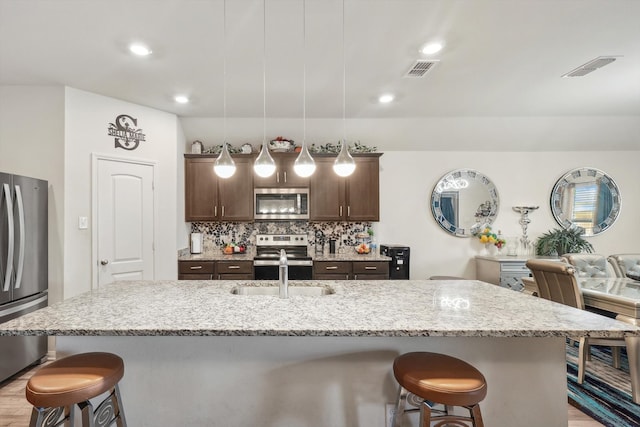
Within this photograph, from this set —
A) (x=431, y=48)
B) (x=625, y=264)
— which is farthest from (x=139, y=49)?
(x=625, y=264)

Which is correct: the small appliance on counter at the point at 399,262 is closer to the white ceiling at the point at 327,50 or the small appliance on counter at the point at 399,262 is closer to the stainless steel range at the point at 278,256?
the stainless steel range at the point at 278,256

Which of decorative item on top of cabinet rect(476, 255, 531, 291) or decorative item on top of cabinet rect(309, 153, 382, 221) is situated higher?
decorative item on top of cabinet rect(309, 153, 382, 221)

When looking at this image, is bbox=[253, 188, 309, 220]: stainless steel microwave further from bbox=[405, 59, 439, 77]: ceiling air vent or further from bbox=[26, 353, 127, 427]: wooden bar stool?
bbox=[26, 353, 127, 427]: wooden bar stool

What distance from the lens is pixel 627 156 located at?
16.3 feet

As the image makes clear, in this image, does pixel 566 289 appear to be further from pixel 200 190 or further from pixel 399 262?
pixel 200 190

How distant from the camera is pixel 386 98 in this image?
12.1 feet

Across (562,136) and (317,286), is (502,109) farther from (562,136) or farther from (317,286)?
(317,286)

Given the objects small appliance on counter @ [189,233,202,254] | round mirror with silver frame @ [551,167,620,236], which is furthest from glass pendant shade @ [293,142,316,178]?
round mirror with silver frame @ [551,167,620,236]

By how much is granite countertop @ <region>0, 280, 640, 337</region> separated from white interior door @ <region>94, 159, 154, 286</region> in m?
1.73

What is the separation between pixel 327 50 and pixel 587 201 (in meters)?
4.66

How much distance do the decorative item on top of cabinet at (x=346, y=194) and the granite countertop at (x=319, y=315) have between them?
7.78ft

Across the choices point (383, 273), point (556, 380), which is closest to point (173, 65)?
point (383, 273)

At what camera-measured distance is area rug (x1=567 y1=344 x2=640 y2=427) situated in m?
2.26

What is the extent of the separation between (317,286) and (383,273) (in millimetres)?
2064
